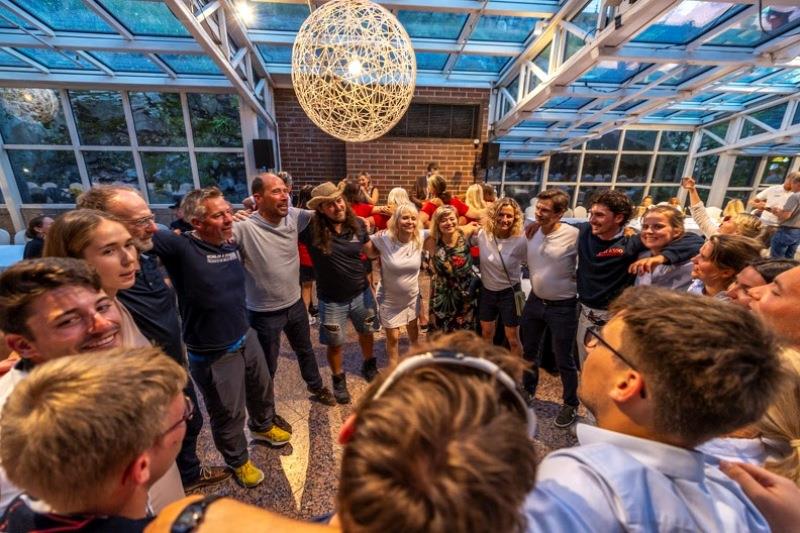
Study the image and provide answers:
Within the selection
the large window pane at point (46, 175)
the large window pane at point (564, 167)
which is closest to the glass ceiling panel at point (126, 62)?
the large window pane at point (46, 175)

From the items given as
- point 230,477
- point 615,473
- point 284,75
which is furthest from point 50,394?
point 284,75

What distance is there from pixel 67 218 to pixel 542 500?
1664 millimetres

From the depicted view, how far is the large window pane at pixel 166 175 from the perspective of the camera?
19.0 feet

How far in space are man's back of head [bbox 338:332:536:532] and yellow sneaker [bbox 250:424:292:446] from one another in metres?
1.90

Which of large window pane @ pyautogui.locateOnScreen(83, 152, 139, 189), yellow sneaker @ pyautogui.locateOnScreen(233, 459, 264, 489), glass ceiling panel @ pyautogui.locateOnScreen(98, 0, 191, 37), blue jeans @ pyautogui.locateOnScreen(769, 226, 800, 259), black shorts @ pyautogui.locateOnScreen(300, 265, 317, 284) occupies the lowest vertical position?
yellow sneaker @ pyautogui.locateOnScreen(233, 459, 264, 489)

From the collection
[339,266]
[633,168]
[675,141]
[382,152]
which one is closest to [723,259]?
[339,266]

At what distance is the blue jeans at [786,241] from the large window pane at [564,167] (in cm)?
468

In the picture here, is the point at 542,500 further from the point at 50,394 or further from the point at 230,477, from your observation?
the point at 230,477

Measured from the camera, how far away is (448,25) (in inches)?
147

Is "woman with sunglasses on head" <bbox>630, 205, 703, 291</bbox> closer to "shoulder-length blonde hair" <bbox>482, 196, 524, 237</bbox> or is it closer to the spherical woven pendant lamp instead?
"shoulder-length blonde hair" <bbox>482, 196, 524, 237</bbox>

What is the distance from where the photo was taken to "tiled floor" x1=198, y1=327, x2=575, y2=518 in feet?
5.55

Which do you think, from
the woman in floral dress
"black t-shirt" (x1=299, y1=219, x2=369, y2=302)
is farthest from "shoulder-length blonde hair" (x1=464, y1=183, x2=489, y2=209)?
"black t-shirt" (x1=299, y1=219, x2=369, y2=302)

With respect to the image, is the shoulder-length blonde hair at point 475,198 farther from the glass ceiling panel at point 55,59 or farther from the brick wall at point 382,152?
the glass ceiling panel at point 55,59

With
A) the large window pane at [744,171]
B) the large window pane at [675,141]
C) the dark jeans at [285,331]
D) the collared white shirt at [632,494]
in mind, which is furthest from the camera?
the large window pane at [675,141]
